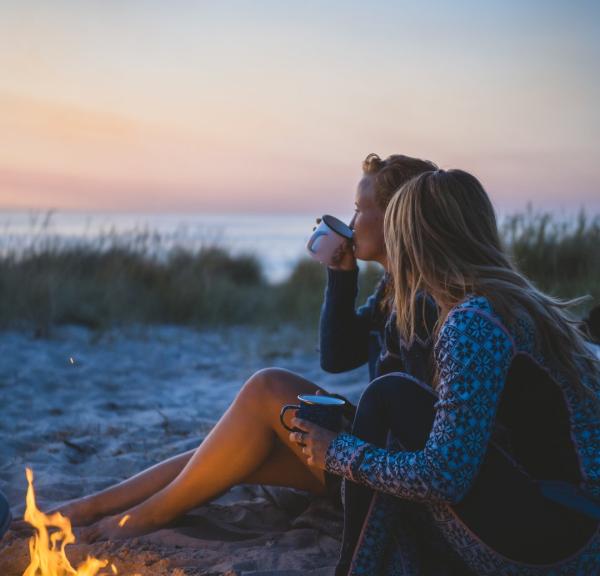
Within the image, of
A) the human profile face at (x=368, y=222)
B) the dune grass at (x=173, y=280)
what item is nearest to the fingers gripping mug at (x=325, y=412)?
the human profile face at (x=368, y=222)

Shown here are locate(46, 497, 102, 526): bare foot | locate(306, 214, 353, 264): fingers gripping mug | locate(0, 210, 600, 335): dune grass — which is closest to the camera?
locate(46, 497, 102, 526): bare foot

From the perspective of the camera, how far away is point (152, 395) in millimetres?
4879

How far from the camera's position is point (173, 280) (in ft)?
26.9

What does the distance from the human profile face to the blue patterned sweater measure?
1.10 metres

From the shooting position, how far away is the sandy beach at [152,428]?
7.48 feet

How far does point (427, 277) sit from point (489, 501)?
1.82ft

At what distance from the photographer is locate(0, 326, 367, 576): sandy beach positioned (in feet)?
7.48

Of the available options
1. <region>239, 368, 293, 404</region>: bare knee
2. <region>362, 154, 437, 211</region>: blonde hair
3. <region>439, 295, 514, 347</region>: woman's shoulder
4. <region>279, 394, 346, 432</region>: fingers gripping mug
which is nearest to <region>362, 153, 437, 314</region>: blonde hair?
<region>362, 154, 437, 211</region>: blonde hair

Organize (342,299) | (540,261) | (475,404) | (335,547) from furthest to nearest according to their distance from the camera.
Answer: (540,261), (342,299), (335,547), (475,404)

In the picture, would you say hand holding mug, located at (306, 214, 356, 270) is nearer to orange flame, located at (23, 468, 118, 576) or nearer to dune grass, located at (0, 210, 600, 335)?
orange flame, located at (23, 468, 118, 576)

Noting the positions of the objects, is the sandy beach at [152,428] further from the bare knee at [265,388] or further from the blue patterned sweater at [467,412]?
the blue patterned sweater at [467,412]

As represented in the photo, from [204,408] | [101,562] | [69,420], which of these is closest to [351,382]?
[204,408]

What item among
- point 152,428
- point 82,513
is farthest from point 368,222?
point 152,428

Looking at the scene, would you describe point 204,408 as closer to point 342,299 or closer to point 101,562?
point 342,299
